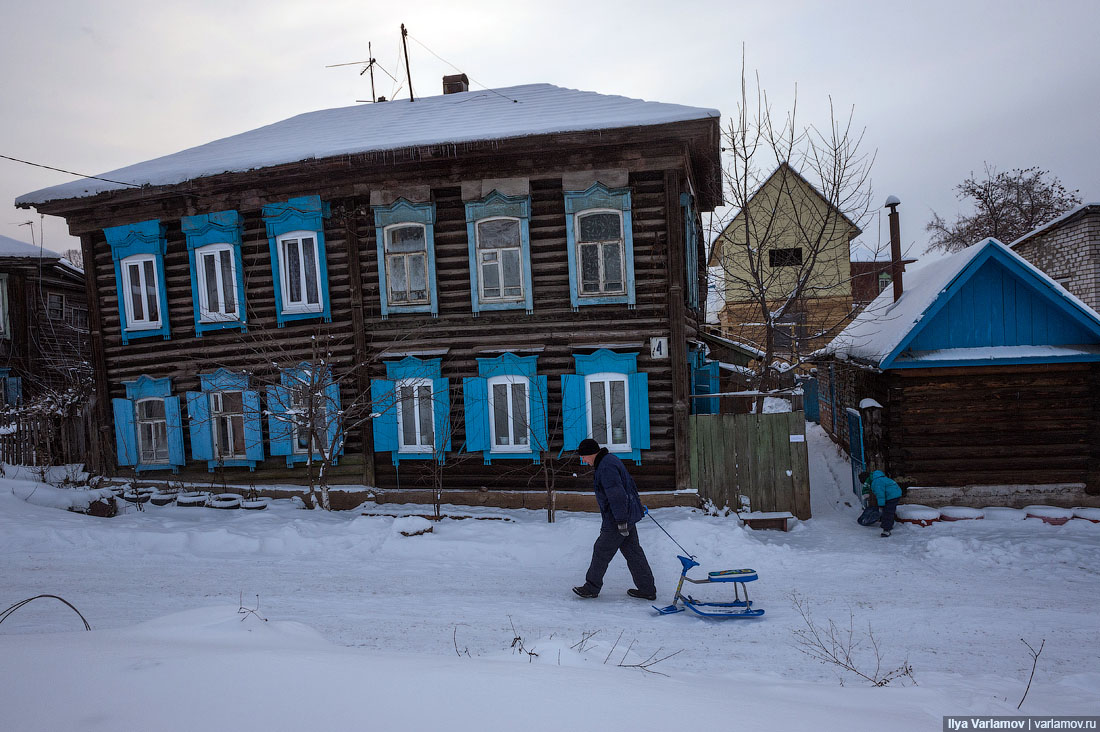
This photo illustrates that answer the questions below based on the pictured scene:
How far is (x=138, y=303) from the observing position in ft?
42.8

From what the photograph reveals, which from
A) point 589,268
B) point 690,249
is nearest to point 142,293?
point 589,268

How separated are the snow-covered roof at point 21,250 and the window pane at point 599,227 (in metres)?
18.8

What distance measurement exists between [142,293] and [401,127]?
21.7ft

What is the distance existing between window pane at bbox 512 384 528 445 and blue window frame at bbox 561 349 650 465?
0.78 m

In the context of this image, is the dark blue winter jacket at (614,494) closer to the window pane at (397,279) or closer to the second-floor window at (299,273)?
the window pane at (397,279)

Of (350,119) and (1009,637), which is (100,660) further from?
(350,119)

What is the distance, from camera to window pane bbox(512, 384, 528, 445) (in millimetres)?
11133

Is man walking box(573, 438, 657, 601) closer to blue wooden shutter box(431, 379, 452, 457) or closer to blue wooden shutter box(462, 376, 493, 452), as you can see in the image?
blue wooden shutter box(462, 376, 493, 452)

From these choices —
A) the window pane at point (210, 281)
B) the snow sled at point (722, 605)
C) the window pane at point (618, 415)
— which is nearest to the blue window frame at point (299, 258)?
the window pane at point (210, 281)

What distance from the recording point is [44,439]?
45.5 ft

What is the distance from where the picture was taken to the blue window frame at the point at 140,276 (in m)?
12.6

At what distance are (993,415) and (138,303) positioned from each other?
16.8 m

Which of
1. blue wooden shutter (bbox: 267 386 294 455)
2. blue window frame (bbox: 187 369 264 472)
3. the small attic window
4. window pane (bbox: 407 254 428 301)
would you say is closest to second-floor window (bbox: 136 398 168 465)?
blue window frame (bbox: 187 369 264 472)

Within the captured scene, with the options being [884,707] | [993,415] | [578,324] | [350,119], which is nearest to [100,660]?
[884,707]
